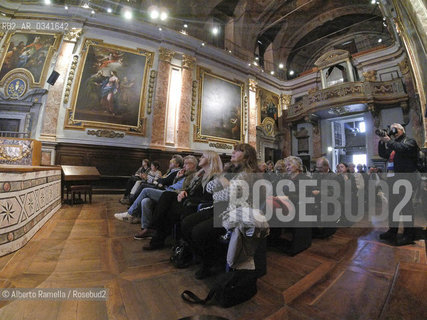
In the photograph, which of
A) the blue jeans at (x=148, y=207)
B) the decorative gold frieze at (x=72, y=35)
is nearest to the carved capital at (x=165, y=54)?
the decorative gold frieze at (x=72, y=35)

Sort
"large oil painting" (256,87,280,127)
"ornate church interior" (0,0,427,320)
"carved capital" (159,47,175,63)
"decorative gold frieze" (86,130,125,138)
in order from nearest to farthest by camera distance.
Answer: "ornate church interior" (0,0,427,320), "decorative gold frieze" (86,130,125,138), "carved capital" (159,47,175,63), "large oil painting" (256,87,280,127)

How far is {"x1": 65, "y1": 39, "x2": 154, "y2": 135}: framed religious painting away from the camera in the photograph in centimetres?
646

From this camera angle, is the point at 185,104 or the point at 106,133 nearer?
the point at 106,133

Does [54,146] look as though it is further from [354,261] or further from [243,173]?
[354,261]

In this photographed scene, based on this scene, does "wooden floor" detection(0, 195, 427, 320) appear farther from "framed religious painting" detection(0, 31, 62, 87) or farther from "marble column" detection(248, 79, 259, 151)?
"marble column" detection(248, 79, 259, 151)

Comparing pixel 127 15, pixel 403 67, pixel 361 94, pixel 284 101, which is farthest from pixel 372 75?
pixel 127 15

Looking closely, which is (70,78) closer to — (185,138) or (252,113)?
(185,138)

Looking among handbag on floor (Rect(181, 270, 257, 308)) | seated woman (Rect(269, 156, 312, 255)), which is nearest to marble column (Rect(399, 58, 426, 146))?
seated woman (Rect(269, 156, 312, 255))

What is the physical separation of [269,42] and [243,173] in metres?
13.9

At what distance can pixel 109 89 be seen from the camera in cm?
676

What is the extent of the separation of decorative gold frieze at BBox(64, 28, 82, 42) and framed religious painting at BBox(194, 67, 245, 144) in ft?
15.4

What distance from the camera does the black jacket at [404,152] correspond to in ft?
7.15

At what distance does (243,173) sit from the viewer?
147 cm

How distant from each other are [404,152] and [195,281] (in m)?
2.79
